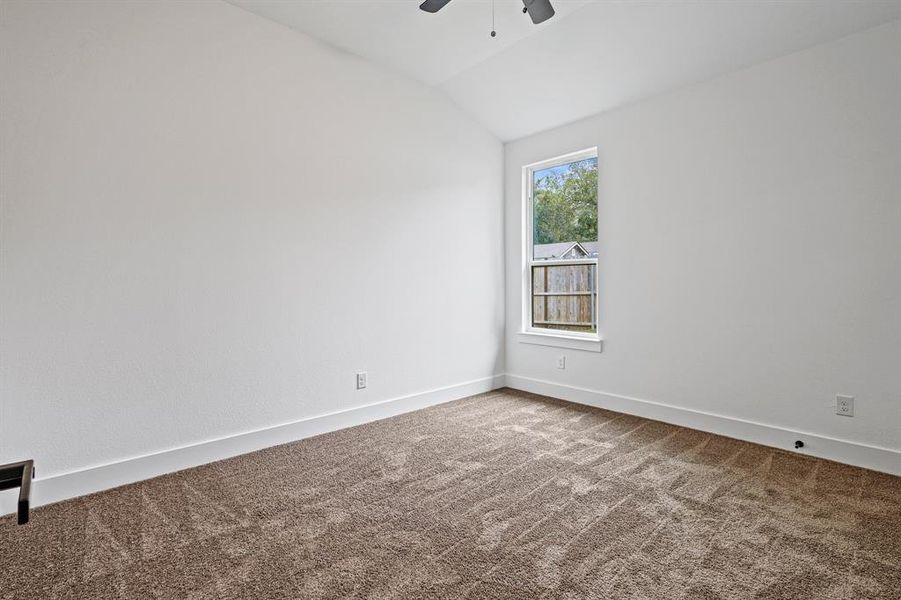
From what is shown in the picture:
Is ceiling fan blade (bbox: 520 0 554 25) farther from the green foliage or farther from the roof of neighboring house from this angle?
the roof of neighboring house

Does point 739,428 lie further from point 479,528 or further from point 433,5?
point 433,5

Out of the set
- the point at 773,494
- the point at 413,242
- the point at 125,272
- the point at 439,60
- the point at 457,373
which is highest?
the point at 439,60

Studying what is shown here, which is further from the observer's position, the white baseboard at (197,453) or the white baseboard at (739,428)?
the white baseboard at (739,428)

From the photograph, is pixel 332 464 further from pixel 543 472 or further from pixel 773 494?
pixel 773 494

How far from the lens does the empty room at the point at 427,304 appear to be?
193cm

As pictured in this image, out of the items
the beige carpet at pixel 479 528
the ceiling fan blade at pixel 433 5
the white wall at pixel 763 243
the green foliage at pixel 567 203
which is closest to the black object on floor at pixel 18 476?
the beige carpet at pixel 479 528

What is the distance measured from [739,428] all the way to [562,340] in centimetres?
149

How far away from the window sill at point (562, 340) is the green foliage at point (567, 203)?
0.86 meters

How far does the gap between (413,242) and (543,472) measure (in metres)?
2.07

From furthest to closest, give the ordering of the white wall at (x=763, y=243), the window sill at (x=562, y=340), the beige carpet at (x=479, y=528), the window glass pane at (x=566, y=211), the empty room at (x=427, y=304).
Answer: the window glass pane at (x=566, y=211)
the window sill at (x=562, y=340)
the white wall at (x=763, y=243)
the empty room at (x=427, y=304)
the beige carpet at (x=479, y=528)

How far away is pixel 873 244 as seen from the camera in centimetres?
263

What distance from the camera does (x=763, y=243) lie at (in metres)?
3.04

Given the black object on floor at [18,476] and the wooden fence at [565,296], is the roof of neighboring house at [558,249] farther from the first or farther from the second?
the black object on floor at [18,476]

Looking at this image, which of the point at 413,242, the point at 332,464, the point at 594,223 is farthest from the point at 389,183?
the point at 332,464
